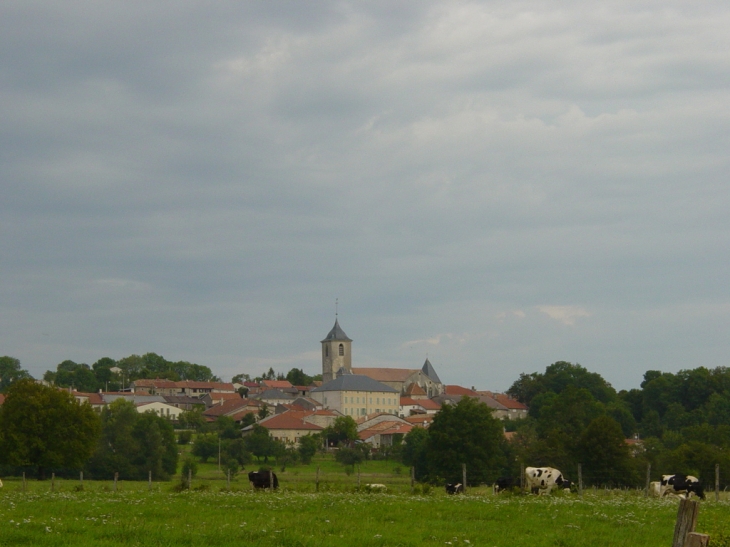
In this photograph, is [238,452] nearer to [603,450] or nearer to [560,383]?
[603,450]

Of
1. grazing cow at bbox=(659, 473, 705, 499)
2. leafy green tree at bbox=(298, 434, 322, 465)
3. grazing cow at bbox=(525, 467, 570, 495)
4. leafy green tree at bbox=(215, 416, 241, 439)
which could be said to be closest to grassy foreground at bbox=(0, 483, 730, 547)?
grazing cow at bbox=(659, 473, 705, 499)

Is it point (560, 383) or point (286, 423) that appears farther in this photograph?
point (560, 383)

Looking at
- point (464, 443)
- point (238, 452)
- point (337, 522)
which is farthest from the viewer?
point (238, 452)

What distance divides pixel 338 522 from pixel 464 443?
164ft

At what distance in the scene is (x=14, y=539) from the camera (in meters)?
13.1

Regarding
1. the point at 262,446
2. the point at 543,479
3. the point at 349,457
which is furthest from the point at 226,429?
the point at 543,479

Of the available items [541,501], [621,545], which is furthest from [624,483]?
[621,545]

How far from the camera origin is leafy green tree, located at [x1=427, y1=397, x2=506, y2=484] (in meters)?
63.9

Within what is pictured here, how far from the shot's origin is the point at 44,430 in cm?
6425

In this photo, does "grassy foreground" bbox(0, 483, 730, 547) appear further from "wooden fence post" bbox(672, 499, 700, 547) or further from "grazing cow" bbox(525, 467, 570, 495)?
"grazing cow" bbox(525, 467, 570, 495)

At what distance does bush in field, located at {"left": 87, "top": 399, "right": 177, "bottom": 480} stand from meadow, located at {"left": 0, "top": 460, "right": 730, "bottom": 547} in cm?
6464

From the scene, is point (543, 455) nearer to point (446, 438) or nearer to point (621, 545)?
point (446, 438)

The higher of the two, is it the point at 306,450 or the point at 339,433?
the point at 339,433

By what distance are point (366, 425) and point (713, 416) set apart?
6363 centimetres
